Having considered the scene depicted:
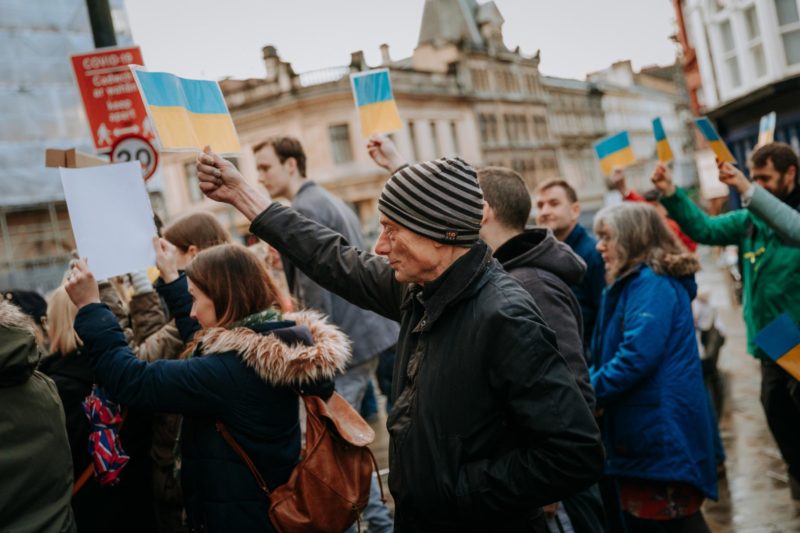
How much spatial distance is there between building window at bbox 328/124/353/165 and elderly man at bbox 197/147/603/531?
43.5 metres

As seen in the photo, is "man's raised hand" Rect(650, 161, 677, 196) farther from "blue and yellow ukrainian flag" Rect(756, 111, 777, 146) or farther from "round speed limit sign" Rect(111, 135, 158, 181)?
"round speed limit sign" Rect(111, 135, 158, 181)

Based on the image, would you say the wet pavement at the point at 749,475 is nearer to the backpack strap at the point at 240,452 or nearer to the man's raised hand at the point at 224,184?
the backpack strap at the point at 240,452

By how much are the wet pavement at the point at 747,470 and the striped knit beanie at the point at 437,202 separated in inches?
148

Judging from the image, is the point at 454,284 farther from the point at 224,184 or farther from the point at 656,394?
the point at 656,394

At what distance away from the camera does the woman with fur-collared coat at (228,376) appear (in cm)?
323

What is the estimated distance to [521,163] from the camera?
62.2m

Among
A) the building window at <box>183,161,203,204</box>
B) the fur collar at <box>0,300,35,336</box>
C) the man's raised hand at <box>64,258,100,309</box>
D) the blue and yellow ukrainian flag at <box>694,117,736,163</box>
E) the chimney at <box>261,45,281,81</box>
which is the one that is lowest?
the fur collar at <box>0,300,35,336</box>

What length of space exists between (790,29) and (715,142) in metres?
14.5

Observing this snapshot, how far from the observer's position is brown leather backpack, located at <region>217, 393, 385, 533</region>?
3.27 metres

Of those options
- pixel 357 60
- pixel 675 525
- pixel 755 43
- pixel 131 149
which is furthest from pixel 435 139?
pixel 675 525

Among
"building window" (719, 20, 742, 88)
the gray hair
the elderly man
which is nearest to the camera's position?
the elderly man

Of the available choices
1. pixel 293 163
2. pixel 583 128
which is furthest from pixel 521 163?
pixel 293 163

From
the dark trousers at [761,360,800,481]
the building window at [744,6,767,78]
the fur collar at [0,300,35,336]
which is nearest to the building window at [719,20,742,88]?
the building window at [744,6,767,78]

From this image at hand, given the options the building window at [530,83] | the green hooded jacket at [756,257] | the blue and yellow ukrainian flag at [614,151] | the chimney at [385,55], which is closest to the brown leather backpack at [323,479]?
the green hooded jacket at [756,257]
